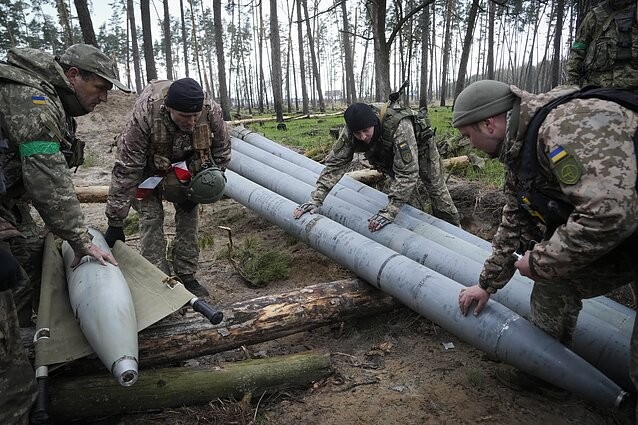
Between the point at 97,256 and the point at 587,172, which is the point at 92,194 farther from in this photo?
the point at 587,172


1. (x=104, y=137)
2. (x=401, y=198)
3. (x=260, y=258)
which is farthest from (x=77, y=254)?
(x=104, y=137)

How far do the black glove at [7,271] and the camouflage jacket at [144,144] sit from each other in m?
1.65

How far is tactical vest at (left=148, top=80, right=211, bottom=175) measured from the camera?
11.9 ft

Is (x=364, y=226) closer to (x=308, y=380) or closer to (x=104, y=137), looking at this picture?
(x=308, y=380)

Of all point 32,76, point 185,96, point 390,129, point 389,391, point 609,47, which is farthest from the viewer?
point 390,129

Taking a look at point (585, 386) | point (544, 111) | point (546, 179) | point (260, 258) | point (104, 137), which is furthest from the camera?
point (104, 137)

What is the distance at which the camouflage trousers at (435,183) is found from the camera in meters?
4.84

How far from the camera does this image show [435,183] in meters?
4.89

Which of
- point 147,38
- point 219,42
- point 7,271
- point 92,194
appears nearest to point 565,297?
point 7,271

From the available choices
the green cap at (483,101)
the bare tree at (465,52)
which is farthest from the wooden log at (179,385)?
the bare tree at (465,52)

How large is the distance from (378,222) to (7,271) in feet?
9.77

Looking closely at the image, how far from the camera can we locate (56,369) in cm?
265

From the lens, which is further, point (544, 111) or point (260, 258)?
point (260, 258)

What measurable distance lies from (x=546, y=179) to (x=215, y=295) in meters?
3.31
